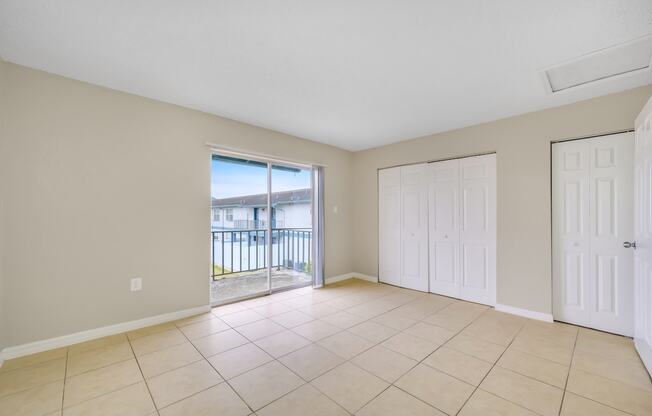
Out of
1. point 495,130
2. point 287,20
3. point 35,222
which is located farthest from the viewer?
point 495,130

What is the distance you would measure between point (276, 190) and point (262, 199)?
26cm

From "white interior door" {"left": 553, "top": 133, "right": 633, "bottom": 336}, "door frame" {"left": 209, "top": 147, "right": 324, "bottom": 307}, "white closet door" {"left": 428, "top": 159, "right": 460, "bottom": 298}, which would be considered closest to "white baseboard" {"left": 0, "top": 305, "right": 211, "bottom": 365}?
"door frame" {"left": 209, "top": 147, "right": 324, "bottom": 307}

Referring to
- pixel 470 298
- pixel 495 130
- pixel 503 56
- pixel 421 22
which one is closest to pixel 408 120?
pixel 495 130

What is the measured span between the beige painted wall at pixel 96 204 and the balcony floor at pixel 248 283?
64 cm

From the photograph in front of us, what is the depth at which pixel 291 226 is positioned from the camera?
205 inches

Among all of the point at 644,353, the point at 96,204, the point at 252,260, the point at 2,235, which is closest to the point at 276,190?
the point at 252,260

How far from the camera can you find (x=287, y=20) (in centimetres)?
174

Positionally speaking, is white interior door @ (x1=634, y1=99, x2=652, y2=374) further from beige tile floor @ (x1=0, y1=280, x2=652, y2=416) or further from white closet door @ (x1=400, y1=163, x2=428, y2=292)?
white closet door @ (x1=400, y1=163, x2=428, y2=292)

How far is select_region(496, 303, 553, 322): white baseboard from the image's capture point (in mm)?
3085

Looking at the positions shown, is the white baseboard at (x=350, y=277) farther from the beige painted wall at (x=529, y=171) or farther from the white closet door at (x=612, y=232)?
the white closet door at (x=612, y=232)

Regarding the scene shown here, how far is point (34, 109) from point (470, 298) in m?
5.22

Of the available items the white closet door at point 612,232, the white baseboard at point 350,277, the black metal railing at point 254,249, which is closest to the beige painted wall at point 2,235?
the black metal railing at point 254,249

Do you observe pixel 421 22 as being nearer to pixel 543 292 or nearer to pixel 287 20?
pixel 287 20

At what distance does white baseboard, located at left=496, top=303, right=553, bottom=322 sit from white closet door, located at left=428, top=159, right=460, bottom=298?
1.88 ft
